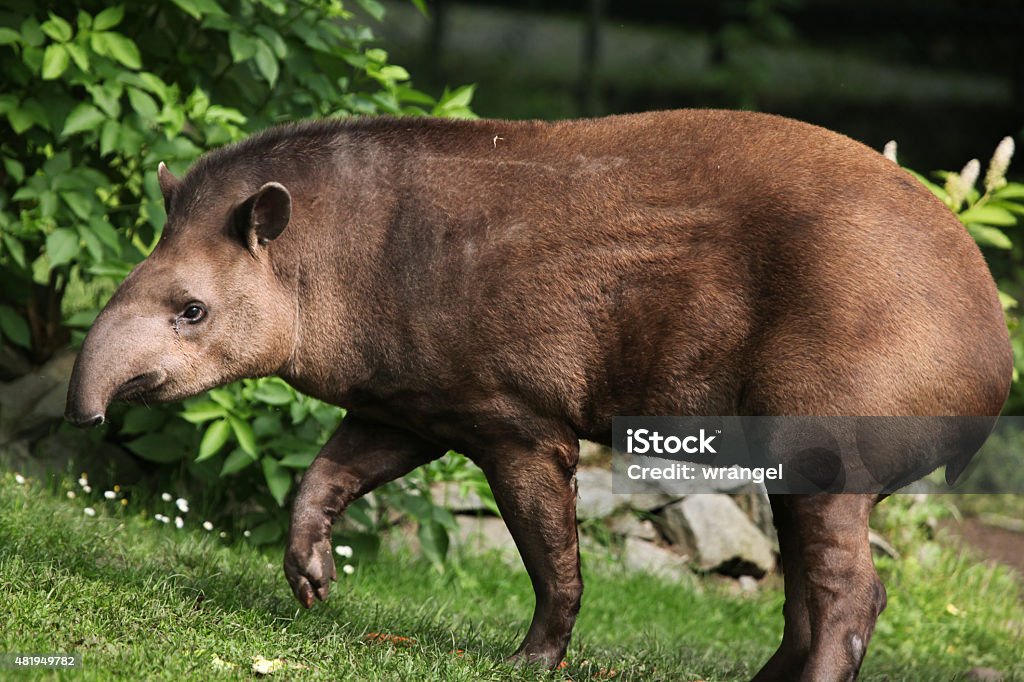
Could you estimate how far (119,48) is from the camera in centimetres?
667

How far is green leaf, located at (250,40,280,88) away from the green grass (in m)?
2.25

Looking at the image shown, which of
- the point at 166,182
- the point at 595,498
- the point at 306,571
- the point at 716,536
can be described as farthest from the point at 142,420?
the point at 716,536

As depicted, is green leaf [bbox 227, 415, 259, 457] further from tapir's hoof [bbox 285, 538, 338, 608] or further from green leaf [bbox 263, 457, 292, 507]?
tapir's hoof [bbox 285, 538, 338, 608]

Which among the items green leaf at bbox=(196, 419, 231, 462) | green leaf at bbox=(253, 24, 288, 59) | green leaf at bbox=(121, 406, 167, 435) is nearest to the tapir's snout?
green leaf at bbox=(196, 419, 231, 462)

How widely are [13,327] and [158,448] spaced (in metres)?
1.04

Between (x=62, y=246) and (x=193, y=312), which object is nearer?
(x=193, y=312)

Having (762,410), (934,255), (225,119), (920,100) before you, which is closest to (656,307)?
(762,410)

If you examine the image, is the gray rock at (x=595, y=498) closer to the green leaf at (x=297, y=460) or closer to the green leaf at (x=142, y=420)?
the green leaf at (x=297, y=460)

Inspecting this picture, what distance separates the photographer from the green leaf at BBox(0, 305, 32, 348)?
736cm

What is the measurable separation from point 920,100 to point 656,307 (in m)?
11.6

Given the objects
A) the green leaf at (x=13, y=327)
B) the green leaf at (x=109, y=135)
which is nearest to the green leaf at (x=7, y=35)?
the green leaf at (x=109, y=135)

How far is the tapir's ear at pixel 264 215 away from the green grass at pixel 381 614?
140 centimetres

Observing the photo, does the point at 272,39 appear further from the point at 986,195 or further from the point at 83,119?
the point at 986,195

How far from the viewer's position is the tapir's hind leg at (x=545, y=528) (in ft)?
17.0
